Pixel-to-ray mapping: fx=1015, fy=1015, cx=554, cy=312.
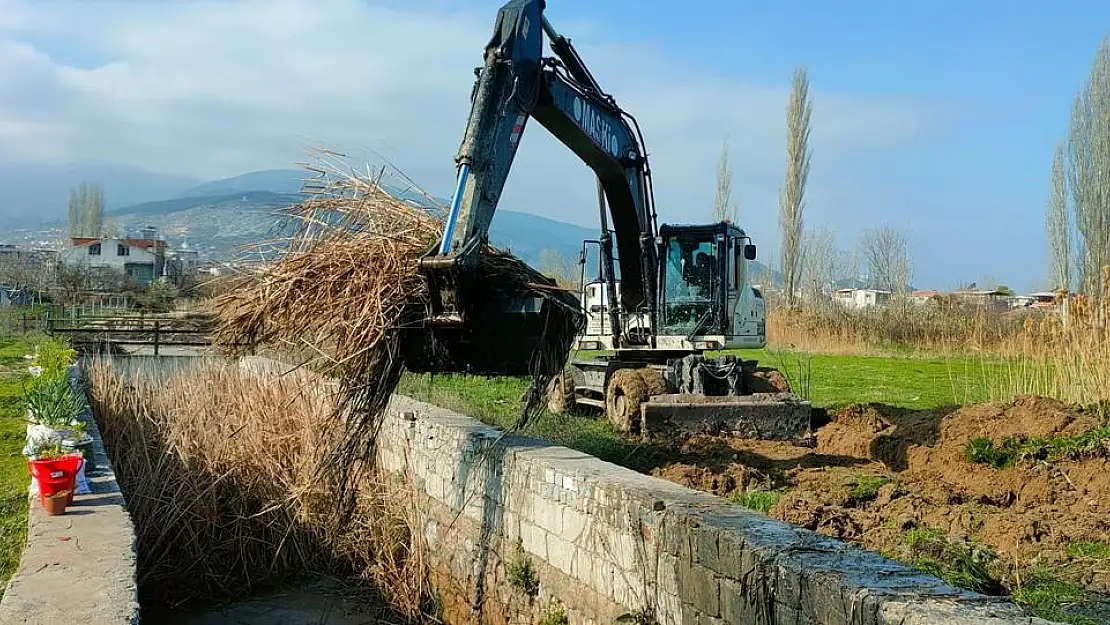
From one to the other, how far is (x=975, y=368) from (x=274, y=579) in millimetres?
13003

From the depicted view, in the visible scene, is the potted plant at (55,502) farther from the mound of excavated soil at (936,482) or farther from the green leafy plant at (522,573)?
the mound of excavated soil at (936,482)

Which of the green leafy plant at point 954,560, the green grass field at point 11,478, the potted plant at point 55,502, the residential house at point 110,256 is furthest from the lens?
the residential house at point 110,256

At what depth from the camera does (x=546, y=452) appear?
6742 mm

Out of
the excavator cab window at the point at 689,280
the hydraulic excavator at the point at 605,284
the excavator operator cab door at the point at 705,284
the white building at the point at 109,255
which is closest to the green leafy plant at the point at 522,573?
the hydraulic excavator at the point at 605,284

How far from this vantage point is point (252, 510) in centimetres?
930

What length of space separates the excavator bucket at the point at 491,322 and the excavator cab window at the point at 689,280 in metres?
5.77

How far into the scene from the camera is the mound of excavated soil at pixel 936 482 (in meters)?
5.63

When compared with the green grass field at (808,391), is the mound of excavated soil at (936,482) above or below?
below

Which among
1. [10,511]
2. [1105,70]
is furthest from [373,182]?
[1105,70]

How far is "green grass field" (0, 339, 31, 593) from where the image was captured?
6.20 metres

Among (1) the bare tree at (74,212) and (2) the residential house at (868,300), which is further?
(1) the bare tree at (74,212)

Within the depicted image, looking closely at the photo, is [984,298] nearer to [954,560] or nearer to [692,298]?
[692,298]

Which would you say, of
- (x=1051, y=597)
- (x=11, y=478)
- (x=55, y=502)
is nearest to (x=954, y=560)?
(x=1051, y=597)

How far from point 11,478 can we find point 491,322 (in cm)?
501
